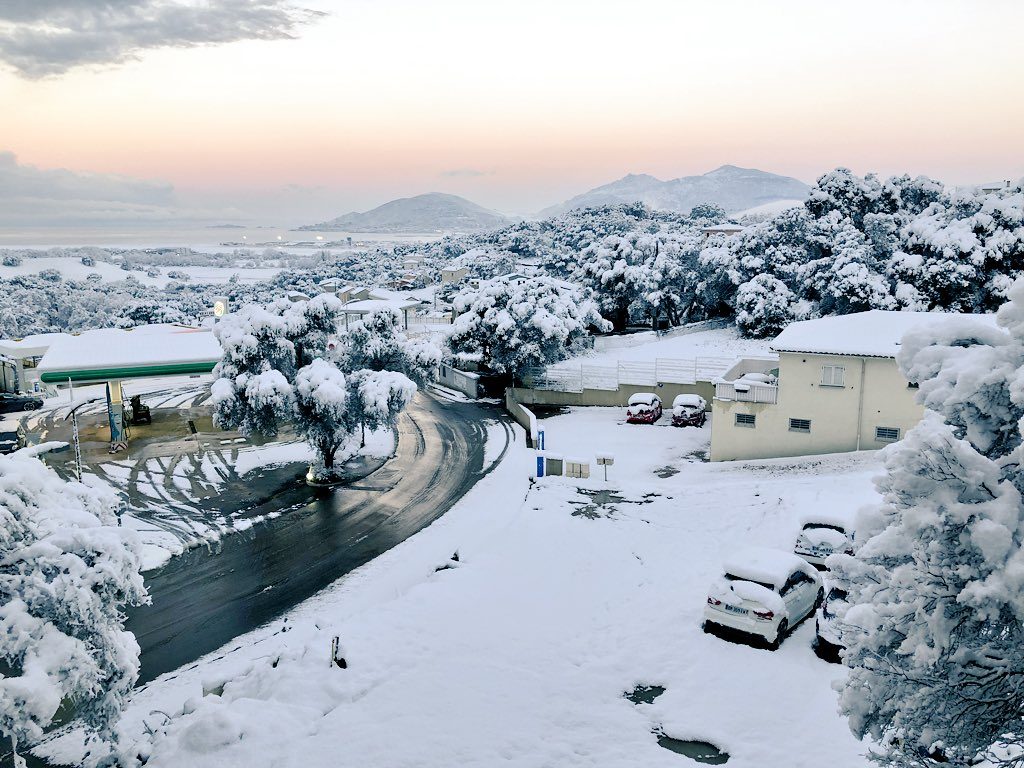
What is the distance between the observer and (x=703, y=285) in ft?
191

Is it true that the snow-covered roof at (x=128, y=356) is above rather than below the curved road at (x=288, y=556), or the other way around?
above

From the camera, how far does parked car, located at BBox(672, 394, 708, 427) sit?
1334 inches

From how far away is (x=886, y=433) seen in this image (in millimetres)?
24875

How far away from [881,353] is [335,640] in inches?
787

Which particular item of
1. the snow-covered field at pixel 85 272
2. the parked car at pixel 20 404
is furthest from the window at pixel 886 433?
the snow-covered field at pixel 85 272

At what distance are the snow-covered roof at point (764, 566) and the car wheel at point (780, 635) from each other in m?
0.67

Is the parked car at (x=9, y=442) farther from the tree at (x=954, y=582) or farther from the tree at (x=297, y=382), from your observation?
the tree at (x=954, y=582)

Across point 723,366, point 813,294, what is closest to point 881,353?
point 723,366

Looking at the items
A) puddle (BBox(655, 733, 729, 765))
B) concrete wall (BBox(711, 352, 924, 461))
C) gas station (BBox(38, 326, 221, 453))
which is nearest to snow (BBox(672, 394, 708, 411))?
concrete wall (BBox(711, 352, 924, 461))

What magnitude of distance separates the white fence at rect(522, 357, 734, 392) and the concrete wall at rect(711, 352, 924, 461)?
1091 cm

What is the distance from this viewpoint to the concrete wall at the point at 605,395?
1483 inches

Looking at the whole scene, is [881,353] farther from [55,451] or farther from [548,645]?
[55,451]

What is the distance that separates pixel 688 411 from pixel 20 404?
39103 mm

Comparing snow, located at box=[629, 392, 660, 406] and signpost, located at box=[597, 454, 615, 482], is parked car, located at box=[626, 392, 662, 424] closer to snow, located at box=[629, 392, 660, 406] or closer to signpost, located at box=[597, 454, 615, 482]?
snow, located at box=[629, 392, 660, 406]
